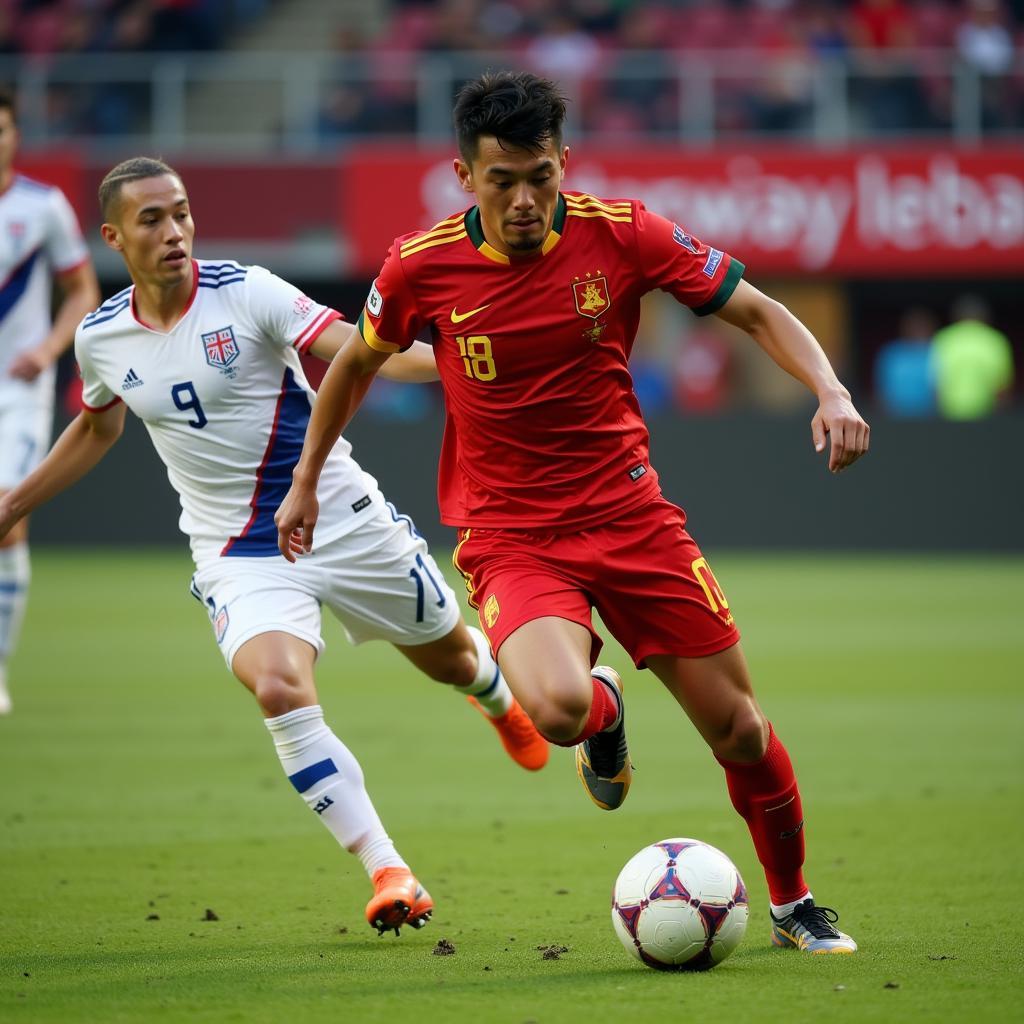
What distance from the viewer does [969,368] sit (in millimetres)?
18891

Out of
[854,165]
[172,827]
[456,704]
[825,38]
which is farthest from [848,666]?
[825,38]

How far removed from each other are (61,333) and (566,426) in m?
4.32

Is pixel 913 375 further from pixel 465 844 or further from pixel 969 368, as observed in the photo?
pixel 465 844

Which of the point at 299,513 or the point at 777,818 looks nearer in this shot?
the point at 777,818

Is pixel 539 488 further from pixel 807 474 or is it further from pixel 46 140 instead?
pixel 46 140

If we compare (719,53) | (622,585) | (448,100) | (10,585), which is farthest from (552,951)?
(719,53)

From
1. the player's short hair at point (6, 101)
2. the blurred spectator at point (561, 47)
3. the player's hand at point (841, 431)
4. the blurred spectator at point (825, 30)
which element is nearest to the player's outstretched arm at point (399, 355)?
the player's hand at point (841, 431)

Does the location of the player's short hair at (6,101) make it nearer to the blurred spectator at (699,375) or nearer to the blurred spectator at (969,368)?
the blurred spectator at (969,368)

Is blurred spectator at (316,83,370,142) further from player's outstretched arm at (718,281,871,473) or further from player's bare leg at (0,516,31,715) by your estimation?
player's outstretched arm at (718,281,871,473)

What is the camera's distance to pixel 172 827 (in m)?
6.71

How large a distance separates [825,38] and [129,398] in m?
17.8

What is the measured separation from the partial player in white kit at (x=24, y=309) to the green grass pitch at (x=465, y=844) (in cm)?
87

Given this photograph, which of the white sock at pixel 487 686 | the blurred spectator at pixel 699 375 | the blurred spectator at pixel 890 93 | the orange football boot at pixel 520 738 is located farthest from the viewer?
the blurred spectator at pixel 699 375

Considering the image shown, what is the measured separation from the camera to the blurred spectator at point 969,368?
61.8 ft
